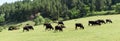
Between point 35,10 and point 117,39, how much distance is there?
168 m

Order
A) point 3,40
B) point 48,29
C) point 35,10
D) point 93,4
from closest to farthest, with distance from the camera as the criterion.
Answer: point 3,40, point 48,29, point 93,4, point 35,10

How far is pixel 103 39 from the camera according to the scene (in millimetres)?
30516

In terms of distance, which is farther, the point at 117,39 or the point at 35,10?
the point at 35,10

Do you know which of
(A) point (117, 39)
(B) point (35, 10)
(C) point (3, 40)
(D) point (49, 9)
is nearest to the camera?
(A) point (117, 39)

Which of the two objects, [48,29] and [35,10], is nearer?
[48,29]

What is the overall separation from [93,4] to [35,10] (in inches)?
2066

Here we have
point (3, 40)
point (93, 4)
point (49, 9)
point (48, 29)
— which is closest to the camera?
point (3, 40)

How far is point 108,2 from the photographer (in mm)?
165000

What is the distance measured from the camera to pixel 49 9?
557ft

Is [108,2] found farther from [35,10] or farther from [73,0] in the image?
[35,10]

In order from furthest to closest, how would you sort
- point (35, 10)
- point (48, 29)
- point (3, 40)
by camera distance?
point (35, 10), point (48, 29), point (3, 40)

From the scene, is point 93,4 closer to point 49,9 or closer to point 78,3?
point 78,3

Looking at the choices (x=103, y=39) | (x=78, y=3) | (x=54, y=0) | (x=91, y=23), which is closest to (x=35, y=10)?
(x=54, y=0)

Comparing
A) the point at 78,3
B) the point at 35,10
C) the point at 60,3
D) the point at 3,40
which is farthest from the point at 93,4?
the point at 3,40
